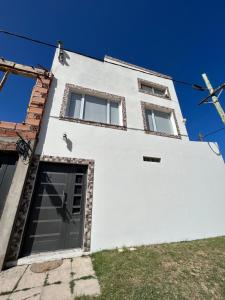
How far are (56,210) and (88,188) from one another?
3.42ft

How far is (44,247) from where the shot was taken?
383 centimetres

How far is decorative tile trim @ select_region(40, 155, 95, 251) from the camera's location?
13.4 feet

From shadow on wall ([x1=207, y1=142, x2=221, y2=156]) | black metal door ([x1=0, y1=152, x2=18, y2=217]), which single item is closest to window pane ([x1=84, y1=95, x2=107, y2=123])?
black metal door ([x1=0, y1=152, x2=18, y2=217])

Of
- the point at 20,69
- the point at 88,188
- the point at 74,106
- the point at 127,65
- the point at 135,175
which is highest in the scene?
the point at 127,65

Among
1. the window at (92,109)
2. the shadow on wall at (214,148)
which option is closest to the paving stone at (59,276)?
the window at (92,109)

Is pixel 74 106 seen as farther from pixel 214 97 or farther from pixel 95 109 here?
pixel 214 97

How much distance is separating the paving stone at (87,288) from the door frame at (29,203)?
4.18ft

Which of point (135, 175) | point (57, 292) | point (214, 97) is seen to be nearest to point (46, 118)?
point (135, 175)

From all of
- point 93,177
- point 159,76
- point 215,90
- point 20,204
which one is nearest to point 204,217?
point 93,177

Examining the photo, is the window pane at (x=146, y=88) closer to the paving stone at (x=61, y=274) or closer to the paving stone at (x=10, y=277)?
the paving stone at (x=61, y=274)

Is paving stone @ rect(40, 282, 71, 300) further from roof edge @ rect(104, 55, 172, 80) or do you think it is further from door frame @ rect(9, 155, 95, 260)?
roof edge @ rect(104, 55, 172, 80)

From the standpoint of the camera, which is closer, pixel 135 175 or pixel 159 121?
pixel 135 175

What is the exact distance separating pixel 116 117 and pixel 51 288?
566cm

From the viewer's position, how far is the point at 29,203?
12.9 ft
